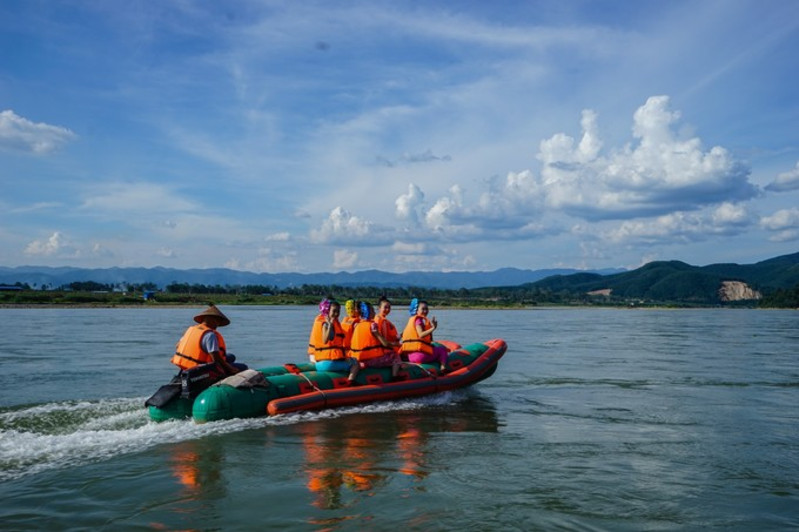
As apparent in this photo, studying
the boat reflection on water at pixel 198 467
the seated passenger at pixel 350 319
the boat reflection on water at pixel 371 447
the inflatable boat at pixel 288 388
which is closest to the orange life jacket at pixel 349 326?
the seated passenger at pixel 350 319

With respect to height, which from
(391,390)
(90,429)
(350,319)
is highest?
(350,319)

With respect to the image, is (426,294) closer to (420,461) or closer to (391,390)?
(391,390)

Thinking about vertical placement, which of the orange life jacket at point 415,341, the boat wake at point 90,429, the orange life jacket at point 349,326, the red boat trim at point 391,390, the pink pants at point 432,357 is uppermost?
the orange life jacket at point 349,326

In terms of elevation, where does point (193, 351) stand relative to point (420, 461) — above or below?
above

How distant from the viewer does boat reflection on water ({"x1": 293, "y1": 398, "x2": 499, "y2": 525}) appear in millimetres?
7051

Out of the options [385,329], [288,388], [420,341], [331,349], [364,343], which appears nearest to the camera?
[288,388]

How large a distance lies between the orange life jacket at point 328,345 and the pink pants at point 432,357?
6.50 ft

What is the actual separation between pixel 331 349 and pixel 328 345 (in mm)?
87

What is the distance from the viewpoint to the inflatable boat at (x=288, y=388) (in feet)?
31.3

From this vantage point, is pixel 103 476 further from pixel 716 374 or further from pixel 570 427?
pixel 716 374

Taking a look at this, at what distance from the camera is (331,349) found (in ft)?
37.0

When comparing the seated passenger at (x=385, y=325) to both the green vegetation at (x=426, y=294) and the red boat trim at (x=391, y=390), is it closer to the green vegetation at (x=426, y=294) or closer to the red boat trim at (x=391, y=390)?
the red boat trim at (x=391, y=390)

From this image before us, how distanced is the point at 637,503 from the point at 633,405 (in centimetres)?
606

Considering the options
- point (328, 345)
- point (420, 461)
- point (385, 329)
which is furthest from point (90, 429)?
point (385, 329)
